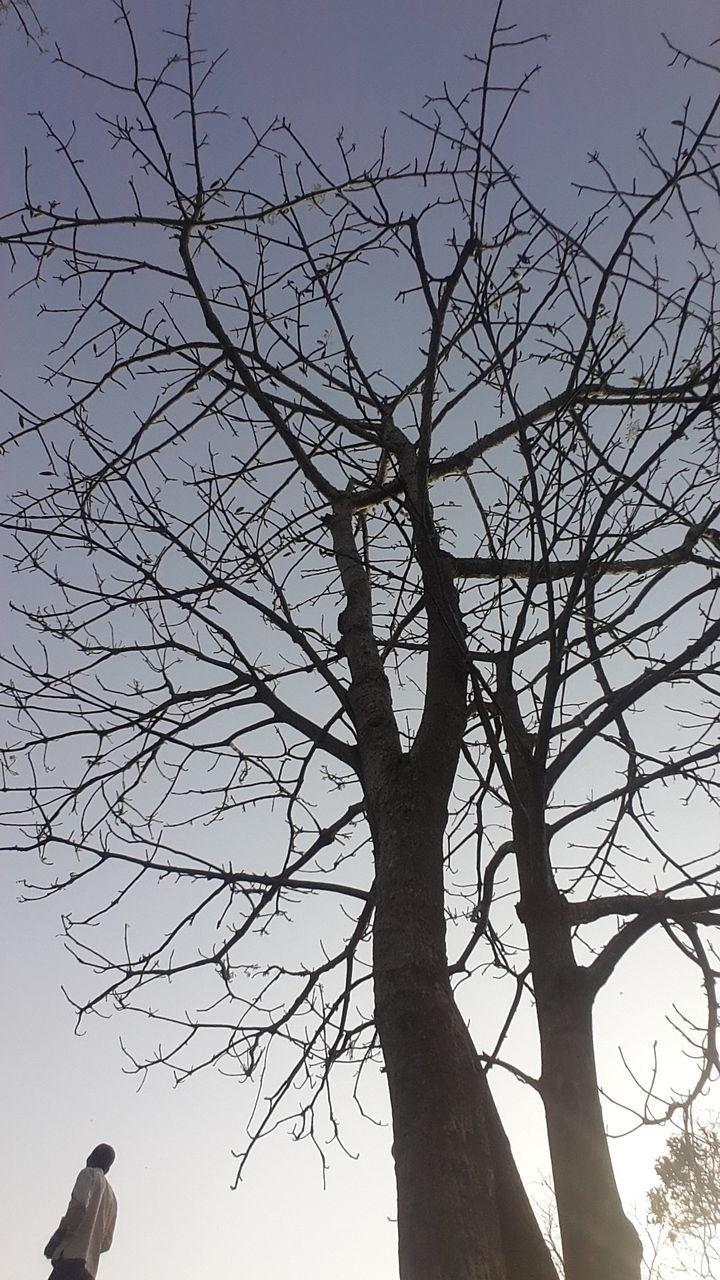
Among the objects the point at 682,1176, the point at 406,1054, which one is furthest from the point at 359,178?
the point at 682,1176

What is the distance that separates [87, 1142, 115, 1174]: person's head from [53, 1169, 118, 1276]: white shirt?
0.13 meters

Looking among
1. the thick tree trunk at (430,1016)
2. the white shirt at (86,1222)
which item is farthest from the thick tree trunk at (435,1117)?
the white shirt at (86,1222)

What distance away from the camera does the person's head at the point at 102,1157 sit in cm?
570

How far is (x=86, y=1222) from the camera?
210 inches

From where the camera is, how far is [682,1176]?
2.70 m

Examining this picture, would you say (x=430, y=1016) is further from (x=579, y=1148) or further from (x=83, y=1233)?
(x=83, y=1233)

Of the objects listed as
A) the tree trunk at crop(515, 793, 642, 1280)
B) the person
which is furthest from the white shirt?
the tree trunk at crop(515, 793, 642, 1280)

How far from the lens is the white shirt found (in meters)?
5.27

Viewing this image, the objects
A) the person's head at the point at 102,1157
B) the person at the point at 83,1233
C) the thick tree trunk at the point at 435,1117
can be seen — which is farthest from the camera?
the person's head at the point at 102,1157

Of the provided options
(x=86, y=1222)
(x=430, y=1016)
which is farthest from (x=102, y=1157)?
(x=430, y=1016)

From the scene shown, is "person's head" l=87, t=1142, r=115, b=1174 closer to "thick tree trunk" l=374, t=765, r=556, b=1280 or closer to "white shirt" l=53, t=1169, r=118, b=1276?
"white shirt" l=53, t=1169, r=118, b=1276

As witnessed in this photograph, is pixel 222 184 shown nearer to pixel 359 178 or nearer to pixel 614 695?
pixel 359 178

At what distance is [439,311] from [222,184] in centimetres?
95

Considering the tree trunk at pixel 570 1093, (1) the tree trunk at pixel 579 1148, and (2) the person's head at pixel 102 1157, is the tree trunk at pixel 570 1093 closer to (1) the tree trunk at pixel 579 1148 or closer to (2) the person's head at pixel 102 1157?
(1) the tree trunk at pixel 579 1148
